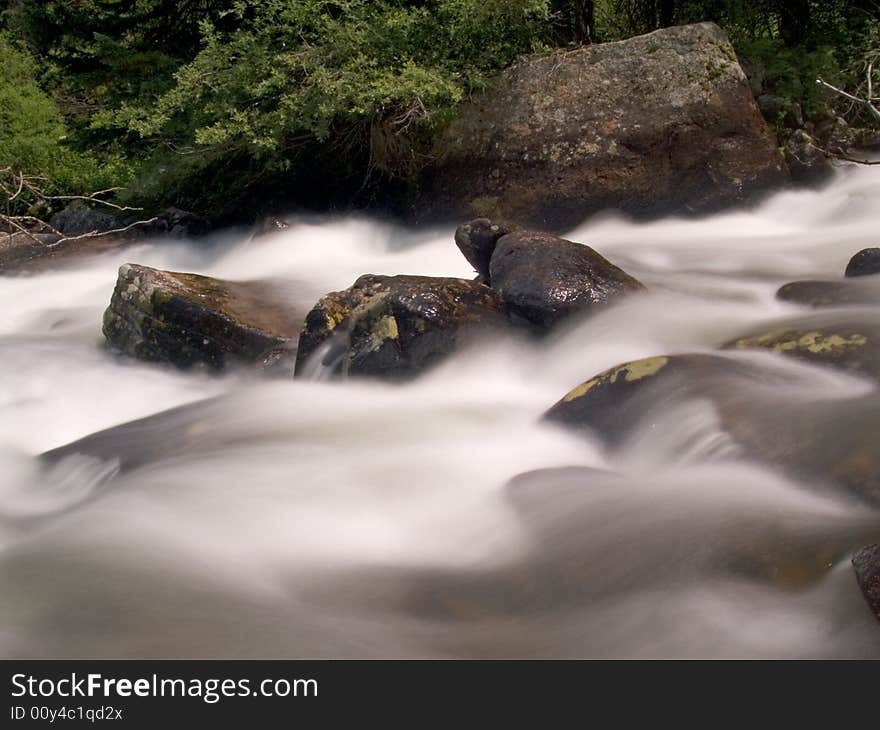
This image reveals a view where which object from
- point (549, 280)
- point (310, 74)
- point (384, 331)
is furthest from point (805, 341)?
point (310, 74)

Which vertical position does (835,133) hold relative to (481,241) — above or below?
below

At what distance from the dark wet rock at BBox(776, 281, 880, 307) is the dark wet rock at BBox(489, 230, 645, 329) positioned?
0.97m

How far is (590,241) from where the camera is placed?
8.69 meters

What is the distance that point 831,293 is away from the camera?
574cm

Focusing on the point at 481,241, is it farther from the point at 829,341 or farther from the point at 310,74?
the point at 310,74

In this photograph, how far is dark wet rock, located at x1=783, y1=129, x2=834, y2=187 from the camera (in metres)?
9.67

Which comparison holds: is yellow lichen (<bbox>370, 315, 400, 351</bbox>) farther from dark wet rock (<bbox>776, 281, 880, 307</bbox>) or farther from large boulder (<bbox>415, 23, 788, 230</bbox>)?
large boulder (<bbox>415, 23, 788, 230</bbox>)

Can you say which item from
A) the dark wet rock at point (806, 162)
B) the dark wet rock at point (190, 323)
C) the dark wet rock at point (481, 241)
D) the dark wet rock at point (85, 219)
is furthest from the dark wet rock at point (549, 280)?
the dark wet rock at point (85, 219)

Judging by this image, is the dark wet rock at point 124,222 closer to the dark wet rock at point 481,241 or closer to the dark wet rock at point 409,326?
the dark wet rock at point 481,241

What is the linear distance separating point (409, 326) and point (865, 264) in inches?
112

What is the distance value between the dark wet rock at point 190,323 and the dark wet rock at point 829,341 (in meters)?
2.92
